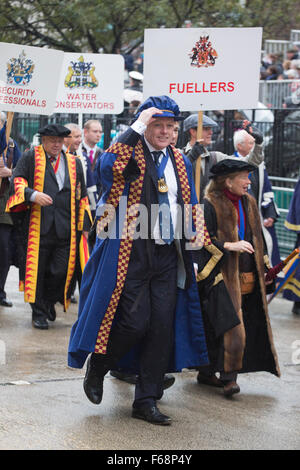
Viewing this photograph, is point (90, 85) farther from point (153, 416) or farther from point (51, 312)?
point (153, 416)

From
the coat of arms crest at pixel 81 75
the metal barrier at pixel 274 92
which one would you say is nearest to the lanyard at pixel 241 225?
the coat of arms crest at pixel 81 75

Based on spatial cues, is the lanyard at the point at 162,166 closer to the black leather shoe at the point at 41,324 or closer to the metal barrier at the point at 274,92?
the black leather shoe at the point at 41,324

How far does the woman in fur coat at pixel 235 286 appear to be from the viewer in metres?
6.91

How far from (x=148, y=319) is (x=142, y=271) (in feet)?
0.96

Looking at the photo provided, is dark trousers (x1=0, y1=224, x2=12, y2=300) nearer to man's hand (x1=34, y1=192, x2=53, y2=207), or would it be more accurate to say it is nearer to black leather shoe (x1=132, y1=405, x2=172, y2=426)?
man's hand (x1=34, y1=192, x2=53, y2=207)

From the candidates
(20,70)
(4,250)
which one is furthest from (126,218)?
(4,250)

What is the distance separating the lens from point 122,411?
6355 mm

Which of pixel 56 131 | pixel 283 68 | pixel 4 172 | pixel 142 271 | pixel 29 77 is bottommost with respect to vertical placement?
pixel 142 271

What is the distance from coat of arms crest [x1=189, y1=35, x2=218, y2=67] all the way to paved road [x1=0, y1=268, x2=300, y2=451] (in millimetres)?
2491

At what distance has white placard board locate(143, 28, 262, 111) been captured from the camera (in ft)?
27.0

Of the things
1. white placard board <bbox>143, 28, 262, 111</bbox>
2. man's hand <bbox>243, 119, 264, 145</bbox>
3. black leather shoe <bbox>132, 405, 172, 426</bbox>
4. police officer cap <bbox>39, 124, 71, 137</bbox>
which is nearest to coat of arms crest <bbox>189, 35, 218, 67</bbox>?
white placard board <bbox>143, 28, 262, 111</bbox>

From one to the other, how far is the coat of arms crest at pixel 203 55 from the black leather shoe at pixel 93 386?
310 cm
